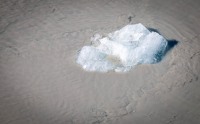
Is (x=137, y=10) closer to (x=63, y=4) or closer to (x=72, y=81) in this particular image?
(x=63, y=4)

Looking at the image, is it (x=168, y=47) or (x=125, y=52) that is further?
(x=168, y=47)

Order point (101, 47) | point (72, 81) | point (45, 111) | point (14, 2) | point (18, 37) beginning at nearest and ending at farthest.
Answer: point (45, 111) → point (72, 81) → point (101, 47) → point (18, 37) → point (14, 2)

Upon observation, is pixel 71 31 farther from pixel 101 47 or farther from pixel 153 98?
pixel 153 98

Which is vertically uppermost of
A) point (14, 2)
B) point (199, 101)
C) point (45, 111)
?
point (14, 2)

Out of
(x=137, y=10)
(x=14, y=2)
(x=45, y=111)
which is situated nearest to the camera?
(x=45, y=111)

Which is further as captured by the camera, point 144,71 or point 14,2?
point 14,2

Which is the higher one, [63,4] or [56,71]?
[63,4]

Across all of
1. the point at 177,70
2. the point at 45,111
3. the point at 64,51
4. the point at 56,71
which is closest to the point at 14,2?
the point at 64,51
